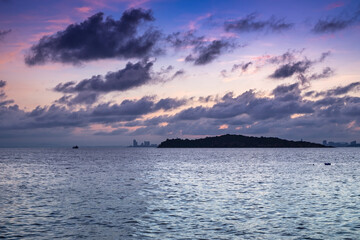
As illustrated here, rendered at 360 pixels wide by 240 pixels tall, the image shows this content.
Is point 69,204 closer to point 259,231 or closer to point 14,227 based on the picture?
point 14,227

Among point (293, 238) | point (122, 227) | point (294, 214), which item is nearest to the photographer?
point (293, 238)

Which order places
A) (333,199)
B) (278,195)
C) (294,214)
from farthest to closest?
1. (278,195)
2. (333,199)
3. (294,214)

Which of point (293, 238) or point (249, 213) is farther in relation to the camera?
point (249, 213)

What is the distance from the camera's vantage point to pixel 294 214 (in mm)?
35281

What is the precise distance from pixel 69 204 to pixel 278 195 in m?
29.5

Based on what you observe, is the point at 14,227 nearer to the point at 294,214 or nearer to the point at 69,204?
the point at 69,204

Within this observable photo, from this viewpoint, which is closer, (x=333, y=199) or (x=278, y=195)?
(x=333, y=199)

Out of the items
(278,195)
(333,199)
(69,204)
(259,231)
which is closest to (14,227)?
(69,204)

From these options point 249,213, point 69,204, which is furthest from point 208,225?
point 69,204

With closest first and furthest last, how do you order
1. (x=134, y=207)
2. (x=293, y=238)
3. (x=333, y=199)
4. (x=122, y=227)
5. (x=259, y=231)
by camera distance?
(x=293, y=238), (x=259, y=231), (x=122, y=227), (x=134, y=207), (x=333, y=199)

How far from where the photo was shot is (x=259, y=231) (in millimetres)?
28141

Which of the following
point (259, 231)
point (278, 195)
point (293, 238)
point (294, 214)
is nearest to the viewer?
point (293, 238)

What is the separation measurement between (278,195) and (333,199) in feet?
24.4

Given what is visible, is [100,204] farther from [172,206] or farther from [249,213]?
[249,213]
